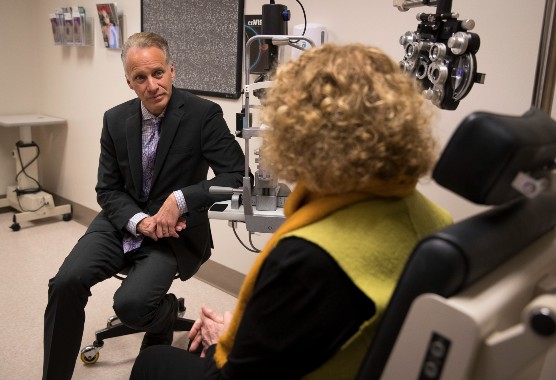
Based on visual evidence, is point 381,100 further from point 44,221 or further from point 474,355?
point 44,221

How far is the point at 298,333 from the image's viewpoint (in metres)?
0.74

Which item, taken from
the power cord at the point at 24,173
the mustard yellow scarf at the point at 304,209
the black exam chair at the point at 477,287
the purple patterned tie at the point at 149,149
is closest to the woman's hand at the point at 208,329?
the mustard yellow scarf at the point at 304,209

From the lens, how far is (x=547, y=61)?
1319 mm

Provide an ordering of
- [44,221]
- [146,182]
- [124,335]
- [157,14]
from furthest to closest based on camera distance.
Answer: [44,221] < [157,14] < [124,335] < [146,182]

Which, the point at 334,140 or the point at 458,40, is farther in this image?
the point at 458,40

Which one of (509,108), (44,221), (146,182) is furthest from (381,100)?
(44,221)

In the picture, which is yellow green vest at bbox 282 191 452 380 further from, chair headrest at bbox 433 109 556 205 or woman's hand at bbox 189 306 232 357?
woman's hand at bbox 189 306 232 357

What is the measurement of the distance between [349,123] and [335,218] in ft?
0.50

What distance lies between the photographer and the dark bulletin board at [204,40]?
249cm

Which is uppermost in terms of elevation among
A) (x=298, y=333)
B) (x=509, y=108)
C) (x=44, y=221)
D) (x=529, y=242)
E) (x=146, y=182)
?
(x=509, y=108)

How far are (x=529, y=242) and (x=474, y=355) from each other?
268mm

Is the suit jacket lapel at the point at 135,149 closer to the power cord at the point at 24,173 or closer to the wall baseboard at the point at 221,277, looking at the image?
the wall baseboard at the point at 221,277

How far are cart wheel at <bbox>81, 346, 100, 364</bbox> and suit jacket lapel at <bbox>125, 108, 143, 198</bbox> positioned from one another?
71 centimetres

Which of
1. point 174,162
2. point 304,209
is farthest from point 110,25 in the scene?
point 304,209
